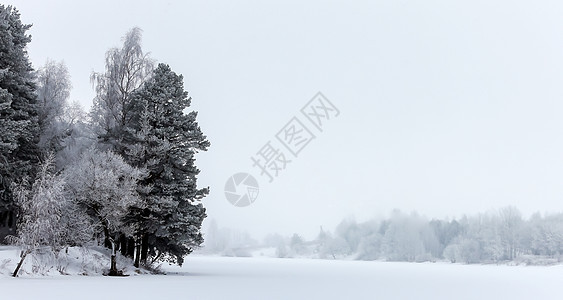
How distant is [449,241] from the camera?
156m

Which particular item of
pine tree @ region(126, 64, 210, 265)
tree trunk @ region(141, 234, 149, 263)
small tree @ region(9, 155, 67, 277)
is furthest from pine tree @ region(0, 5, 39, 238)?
tree trunk @ region(141, 234, 149, 263)

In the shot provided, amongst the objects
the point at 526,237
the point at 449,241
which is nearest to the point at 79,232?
the point at 526,237

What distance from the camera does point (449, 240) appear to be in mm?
155750

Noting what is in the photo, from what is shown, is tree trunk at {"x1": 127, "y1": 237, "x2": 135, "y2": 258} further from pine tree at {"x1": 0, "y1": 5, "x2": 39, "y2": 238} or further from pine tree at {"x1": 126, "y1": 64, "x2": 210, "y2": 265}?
pine tree at {"x1": 0, "y1": 5, "x2": 39, "y2": 238}

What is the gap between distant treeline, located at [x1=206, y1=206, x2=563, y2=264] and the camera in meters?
129

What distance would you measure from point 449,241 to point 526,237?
2760 centimetres

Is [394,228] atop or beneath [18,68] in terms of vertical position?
beneath

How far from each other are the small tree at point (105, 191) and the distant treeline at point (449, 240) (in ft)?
372

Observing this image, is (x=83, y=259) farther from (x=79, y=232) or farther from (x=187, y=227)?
(x=187, y=227)

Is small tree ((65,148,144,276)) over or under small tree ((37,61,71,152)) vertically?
under

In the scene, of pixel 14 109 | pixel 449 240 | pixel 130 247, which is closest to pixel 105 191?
pixel 130 247

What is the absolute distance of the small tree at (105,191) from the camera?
34906mm

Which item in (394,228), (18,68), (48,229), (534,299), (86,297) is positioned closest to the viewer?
(86,297)

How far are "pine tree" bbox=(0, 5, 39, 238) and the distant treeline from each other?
116 m
